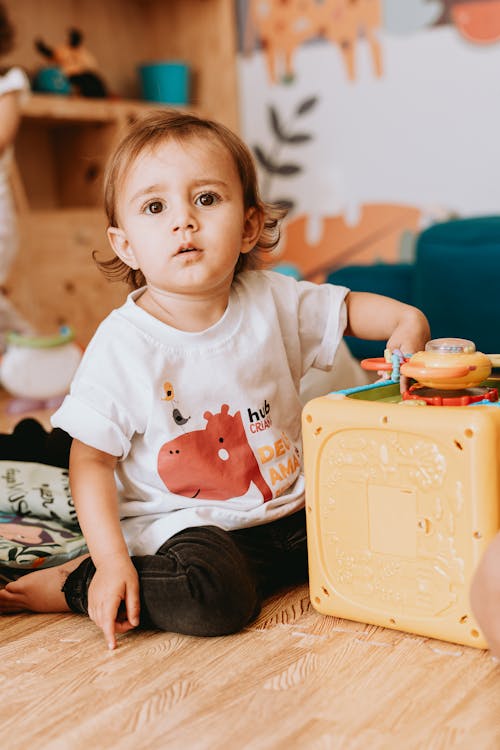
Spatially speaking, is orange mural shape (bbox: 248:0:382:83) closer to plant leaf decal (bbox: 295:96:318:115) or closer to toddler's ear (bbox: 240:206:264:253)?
plant leaf decal (bbox: 295:96:318:115)

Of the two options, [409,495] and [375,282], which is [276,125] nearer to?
[375,282]

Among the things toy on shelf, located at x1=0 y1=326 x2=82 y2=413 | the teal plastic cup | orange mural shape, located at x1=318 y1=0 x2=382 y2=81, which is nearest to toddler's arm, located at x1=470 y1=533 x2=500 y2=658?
toy on shelf, located at x1=0 y1=326 x2=82 y2=413

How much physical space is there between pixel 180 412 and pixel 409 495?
0.29m

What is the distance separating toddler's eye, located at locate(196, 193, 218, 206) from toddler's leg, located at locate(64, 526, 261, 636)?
0.36 m

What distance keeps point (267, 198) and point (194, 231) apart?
2.28m

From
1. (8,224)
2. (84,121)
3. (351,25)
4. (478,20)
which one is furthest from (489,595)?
(84,121)

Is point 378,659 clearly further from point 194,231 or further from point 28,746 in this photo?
point 194,231

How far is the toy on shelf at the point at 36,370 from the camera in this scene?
243cm

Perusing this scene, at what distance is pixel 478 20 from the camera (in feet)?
8.70

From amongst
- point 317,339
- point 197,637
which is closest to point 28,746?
point 197,637

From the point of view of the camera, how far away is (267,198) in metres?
3.25

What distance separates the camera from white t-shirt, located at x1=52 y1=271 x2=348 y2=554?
1013 millimetres

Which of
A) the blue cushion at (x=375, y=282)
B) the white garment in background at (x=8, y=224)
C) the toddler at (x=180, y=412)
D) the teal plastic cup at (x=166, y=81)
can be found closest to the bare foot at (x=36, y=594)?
the toddler at (x=180, y=412)

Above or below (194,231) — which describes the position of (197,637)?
below
